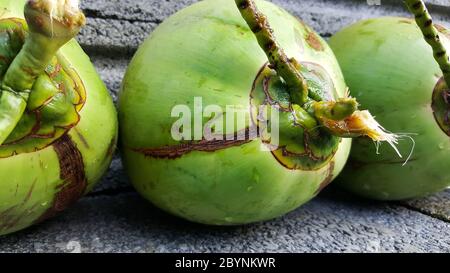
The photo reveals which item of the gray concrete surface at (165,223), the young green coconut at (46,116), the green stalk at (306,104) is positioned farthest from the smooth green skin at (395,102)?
the young green coconut at (46,116)

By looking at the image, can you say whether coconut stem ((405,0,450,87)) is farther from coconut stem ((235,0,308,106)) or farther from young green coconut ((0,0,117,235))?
young green coconut ((0,0,117,235))

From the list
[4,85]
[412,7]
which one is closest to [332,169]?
[412,7]

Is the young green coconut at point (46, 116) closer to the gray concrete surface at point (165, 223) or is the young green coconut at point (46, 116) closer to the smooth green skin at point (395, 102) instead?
the gray concrete surface at point (165, 223)

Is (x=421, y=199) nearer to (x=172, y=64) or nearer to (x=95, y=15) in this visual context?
(x=172, y=64)

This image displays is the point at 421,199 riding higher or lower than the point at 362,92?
lower

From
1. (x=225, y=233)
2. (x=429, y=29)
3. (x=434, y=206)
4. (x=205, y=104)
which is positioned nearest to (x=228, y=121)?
(x=205, y=104)

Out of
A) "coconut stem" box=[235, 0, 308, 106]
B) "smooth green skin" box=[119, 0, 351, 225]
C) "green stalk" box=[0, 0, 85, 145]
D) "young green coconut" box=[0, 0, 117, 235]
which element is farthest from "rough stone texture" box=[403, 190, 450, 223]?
"green stalk" box=[0, 0, 85, 145]
